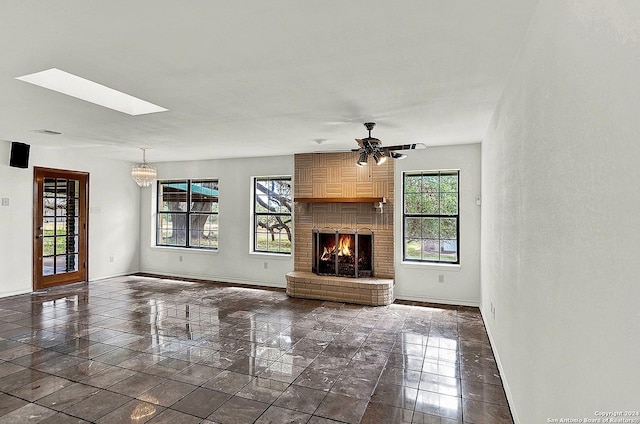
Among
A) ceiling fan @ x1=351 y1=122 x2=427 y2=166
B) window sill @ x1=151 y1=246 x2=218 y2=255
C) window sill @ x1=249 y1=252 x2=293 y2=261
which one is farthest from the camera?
window sill @ x1=151 y1=246 x2=218 y2=255

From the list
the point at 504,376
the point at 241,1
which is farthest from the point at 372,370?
the point at 241,1

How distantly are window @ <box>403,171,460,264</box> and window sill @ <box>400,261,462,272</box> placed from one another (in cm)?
11

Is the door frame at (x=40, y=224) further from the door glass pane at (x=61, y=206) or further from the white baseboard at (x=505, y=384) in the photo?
the white baseboard at (x=505, y=384)

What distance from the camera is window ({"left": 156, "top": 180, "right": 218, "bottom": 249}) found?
26.2ft

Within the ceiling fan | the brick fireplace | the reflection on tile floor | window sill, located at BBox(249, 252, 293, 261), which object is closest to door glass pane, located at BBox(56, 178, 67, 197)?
the reflection on tile floor

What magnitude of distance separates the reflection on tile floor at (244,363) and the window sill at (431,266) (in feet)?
2.07

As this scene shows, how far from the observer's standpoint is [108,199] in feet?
25.5

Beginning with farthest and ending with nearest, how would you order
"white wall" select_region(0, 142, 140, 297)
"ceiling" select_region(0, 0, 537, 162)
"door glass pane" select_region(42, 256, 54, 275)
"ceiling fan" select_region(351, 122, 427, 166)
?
"door glass pane" select_region(42, 256, 54, 275) → "white wall" select_region(0, 142, 140, 297) → "ceiling fan" select_region(351, 122, 427, 166) → "ceiling" select_region(0, 0, 537, 162)

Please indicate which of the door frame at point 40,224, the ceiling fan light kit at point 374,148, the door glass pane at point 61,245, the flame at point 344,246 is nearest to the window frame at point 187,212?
the door frame at point 40,224

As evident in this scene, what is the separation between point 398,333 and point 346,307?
1.31 meters

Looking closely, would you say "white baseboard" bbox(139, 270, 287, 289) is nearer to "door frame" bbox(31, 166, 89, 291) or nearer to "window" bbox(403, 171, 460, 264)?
"door frame" bbox(31, 166, 89, 291)

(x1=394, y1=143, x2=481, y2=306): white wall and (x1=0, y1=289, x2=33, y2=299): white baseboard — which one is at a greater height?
(x1=394, y1=143, x2=481, y2=306): white wall

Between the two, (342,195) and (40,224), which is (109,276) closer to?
(40,224)

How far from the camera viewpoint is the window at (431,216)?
5.96 m
